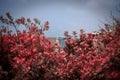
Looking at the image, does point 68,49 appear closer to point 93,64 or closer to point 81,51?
point 81,51

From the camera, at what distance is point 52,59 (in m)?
13.5

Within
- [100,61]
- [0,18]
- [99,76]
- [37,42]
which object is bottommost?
[99,76]

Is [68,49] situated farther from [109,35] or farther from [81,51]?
[109,35]

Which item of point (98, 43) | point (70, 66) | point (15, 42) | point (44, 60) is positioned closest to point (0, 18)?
point (15, 42)

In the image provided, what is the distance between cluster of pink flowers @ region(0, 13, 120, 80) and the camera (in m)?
11.8

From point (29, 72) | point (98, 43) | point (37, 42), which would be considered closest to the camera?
point (29, 72)

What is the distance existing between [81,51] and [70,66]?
171cm

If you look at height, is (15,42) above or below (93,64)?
above

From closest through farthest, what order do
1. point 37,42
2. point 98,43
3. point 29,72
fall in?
point 29,72 → point 37,42 → point 98,43

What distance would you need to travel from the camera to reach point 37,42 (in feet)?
47.1

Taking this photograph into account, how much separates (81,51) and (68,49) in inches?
49.7

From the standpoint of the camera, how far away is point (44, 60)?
1320 cm

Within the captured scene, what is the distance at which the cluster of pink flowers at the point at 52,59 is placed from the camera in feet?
38.8

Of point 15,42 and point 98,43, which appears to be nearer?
point 15,42
